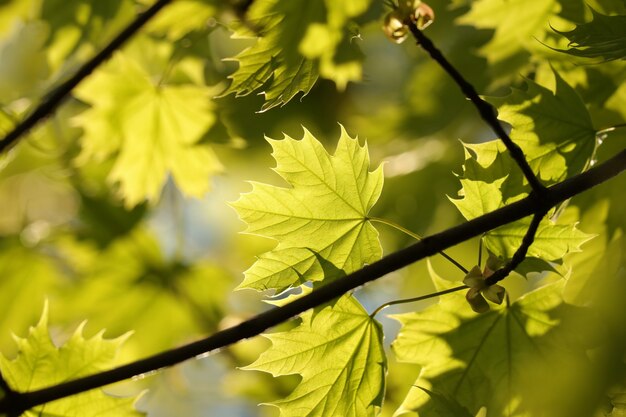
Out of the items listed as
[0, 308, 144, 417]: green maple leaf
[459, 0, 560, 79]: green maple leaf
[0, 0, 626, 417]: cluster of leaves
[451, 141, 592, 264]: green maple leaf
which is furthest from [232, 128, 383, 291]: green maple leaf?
[459, 0, 560, 79]: green maple leaf

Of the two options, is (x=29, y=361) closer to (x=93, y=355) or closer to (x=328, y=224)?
(x=93, y=355)

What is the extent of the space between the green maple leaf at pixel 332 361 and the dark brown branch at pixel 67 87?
71 centimetres

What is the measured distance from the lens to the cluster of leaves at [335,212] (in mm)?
1044

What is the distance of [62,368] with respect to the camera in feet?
3.89

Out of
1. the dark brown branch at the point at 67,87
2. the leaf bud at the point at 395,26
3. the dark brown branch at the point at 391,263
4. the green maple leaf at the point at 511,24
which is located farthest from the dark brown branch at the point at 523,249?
the dark brown branch at the point at 67,87

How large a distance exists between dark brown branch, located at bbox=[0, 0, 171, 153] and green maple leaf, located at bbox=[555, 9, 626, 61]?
0.83 m

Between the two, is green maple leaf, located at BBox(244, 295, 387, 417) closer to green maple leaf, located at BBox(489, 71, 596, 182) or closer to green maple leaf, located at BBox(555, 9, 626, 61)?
green maple leaf, located at BBox(489, 71, 596, 182)

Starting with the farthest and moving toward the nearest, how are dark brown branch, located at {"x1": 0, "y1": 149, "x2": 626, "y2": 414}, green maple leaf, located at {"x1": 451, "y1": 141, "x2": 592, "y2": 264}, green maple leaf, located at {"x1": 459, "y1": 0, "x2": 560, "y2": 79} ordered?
green maple leaf, located at {"x1": 459, "y1": 0, "x2": 560, "y2": 79}, green maple leaf, located at {"x1": 451, "y1": 141, "x2": 592, "y2": 264}, dark brown branch, located at {"x1": 0, "y1": 149, "x2": 626, "y2": 414}

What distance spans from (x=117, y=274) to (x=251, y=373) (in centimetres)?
60

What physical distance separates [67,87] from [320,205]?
0.68 meters

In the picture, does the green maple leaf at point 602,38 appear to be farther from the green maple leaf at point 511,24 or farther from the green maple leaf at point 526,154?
the green maple leaf at point 511,24

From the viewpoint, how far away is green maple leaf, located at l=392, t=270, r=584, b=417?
3.66ft

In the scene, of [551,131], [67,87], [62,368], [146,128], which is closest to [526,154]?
[551,131]

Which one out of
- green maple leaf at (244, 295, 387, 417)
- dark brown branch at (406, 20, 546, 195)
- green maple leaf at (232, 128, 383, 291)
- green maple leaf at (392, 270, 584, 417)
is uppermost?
dark brown branch at (406, 20, 546, 195)
